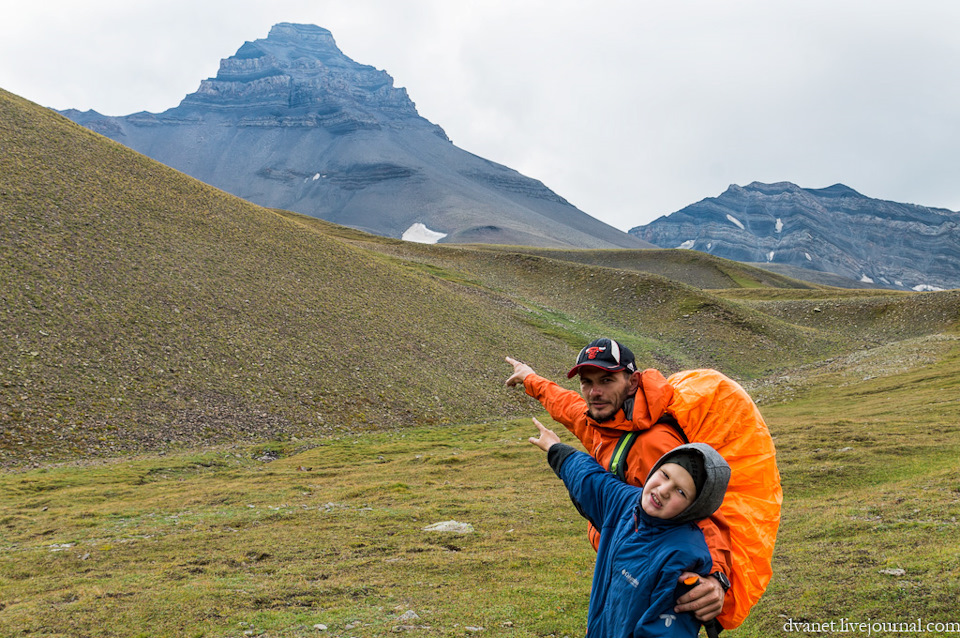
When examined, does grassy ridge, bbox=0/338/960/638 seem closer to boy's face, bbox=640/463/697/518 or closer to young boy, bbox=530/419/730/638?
young boy, bbox=530/419/730/638

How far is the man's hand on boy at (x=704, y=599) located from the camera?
4.28 metres

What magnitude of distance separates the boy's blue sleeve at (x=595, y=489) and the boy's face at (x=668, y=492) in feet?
1.56

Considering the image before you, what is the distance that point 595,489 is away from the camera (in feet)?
17.3

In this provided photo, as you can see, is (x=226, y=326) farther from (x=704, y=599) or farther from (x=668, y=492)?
(x=704, y=599)

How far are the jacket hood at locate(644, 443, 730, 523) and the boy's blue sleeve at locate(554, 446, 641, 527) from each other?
0.63 meters

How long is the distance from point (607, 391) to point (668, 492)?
1.34 metres

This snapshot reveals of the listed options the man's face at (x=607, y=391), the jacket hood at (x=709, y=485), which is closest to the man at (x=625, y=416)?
the man's face at (x=607, y=391)

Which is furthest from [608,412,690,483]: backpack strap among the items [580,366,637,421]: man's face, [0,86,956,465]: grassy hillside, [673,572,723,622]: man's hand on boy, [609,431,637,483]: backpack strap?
[0,86,956,465]: grassy hillside

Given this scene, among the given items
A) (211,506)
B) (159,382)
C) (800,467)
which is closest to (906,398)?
(800,467)

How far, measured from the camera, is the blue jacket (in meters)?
4.38

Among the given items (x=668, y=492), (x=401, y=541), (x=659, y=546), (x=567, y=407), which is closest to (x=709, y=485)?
(x=668, y=492)

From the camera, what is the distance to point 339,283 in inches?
2174

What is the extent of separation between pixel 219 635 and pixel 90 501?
14802 millimetres

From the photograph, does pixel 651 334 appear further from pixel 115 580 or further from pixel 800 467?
pixel 115 580
